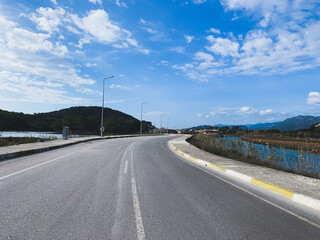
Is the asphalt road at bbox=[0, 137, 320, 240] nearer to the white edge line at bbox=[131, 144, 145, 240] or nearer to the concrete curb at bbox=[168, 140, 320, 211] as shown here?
the white edge line at bbox=[131, 144, 145, 240]

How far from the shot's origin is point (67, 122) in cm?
9175

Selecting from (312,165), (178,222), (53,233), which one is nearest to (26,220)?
(53,233)

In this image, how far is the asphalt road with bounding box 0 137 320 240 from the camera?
3.35 m

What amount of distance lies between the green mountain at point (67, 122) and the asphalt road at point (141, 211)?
241ft

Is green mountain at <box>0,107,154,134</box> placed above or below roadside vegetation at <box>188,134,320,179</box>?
above

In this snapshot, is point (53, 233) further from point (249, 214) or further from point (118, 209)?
point (249, 214)

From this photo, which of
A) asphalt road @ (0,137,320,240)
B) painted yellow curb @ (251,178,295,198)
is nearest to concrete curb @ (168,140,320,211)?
painted yellow curb @ (251,178,295,198)

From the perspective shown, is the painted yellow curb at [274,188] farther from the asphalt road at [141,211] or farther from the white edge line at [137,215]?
the white edge line at [137,215]

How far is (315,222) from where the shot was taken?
13.3 feet

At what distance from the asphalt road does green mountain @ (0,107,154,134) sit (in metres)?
73.5

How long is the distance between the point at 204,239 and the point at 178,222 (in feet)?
2.19

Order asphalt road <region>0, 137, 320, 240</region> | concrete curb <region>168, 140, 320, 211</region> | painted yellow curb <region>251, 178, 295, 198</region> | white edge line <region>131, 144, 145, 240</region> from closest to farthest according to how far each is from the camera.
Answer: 1. white edge line <region>131, 144, 145, 240</region>
2. asphalt road <region>0, 137, 320, 240</region>
3. concrete curb <region>168, 140, 320, 211</region>
4. painted yellow curb <region>251, 178, 295, 198</region>

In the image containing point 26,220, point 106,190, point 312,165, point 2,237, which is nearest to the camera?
point 2,237

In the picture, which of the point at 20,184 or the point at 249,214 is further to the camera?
the point at 20,184
